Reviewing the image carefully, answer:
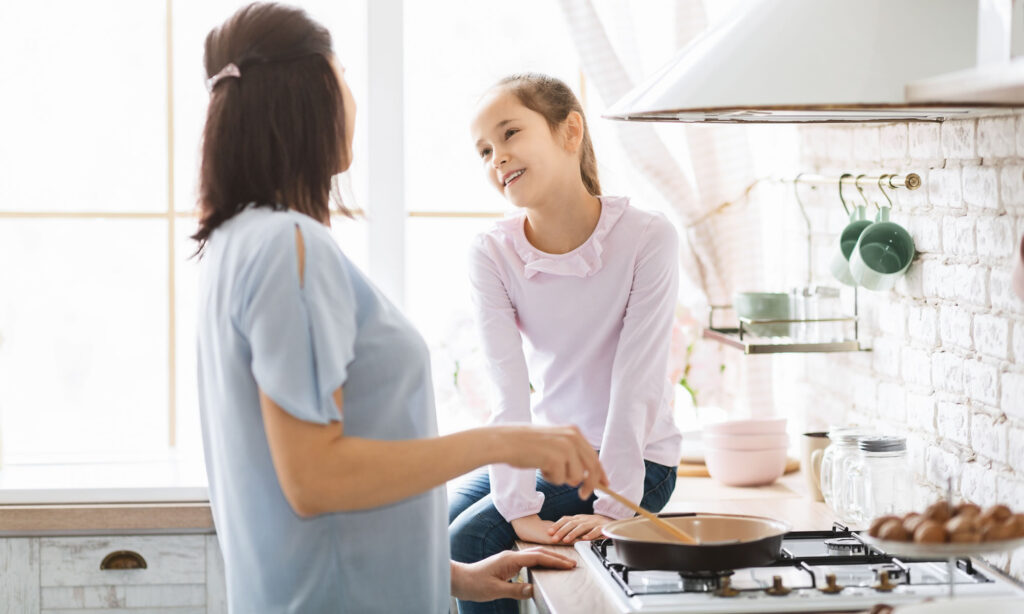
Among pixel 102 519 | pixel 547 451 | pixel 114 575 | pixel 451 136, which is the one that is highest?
pixel 451 136

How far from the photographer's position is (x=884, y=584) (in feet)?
5.19

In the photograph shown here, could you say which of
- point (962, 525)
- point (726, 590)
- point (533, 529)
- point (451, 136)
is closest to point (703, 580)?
point (726, 590)

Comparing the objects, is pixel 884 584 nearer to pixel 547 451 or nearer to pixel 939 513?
pixel 939 513

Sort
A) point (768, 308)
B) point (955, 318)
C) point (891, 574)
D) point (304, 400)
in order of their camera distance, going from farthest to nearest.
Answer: point (768, 308)
point (955, 318)
point (891, 574)
point (304, 400)

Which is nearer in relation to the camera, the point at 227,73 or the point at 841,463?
the point at 227,73

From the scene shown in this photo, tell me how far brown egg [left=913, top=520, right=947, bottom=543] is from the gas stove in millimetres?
91

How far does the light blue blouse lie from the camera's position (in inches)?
50.6

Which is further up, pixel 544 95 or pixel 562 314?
pixel 544 95

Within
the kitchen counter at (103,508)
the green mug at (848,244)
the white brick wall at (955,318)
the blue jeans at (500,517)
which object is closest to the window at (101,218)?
the kitchen counter at (103,508)

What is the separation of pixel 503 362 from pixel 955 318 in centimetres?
81

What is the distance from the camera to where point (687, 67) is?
173 centimetres

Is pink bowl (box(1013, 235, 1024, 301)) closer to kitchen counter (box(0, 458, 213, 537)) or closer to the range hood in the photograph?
the range hood

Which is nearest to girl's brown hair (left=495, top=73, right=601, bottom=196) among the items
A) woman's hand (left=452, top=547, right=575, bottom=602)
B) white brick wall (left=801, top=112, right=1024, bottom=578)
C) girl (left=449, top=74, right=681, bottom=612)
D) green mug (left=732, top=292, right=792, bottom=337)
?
girl (left=449, top=74, right=681, bottom=612)

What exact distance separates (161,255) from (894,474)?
1.86 meters
